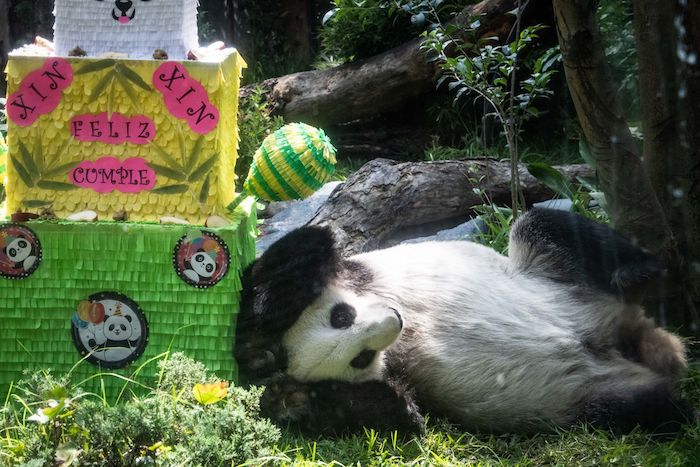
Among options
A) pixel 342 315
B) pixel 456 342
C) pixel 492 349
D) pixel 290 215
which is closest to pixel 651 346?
pixel 492 349

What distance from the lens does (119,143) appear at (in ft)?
9.58

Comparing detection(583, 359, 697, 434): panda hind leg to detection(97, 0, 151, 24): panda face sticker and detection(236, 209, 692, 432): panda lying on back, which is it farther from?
detection(97, 0, 151, 24): panda face sticker

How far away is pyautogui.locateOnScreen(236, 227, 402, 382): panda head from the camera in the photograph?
2.80m

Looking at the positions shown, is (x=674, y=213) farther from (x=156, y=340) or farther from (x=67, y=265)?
(x=67, y=265)

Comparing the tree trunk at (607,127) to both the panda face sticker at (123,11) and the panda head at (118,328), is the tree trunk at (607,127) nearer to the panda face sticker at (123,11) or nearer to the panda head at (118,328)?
the panda face sticker at (123,11)

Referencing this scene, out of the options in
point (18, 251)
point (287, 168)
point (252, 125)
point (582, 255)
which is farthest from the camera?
point (252, 125)

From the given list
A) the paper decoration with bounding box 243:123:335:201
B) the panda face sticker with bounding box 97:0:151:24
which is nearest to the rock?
the paper decoration with bounding box 243:123:335:201

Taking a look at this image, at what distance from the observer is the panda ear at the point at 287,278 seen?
9.40 feet

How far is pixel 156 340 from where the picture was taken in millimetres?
3002

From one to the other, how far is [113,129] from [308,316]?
976 millimetres

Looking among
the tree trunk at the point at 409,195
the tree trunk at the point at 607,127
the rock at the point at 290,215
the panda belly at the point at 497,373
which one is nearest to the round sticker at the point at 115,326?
the panda belly at the point at 497,373

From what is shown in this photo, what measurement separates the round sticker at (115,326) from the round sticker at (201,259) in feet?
0.79

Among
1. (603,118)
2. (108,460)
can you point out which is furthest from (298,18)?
(108,460)

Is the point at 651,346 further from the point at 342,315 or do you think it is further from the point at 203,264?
the point at 203,264
